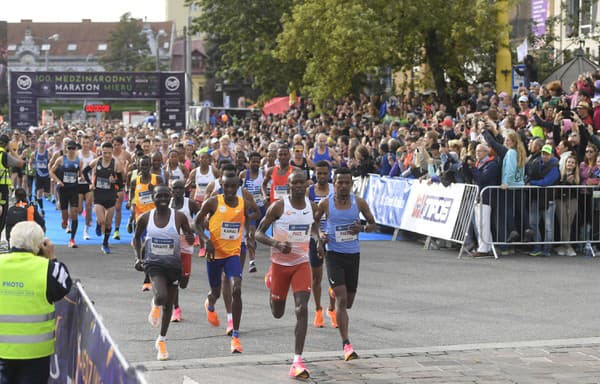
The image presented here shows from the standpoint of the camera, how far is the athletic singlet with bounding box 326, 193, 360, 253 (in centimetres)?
1005

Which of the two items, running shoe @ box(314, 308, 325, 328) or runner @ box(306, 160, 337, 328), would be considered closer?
runner @ box(306, 160, 337, 328)

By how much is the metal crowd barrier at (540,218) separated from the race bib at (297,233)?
7685mm

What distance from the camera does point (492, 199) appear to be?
1717cm

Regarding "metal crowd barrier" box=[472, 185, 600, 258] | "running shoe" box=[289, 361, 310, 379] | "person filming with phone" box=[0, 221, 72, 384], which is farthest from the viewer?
"metal crowd barrier" box=[472, 185, 600, 258]

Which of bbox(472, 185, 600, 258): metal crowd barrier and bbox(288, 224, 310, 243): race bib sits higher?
bbox(288, 224, 310, 243): race bib

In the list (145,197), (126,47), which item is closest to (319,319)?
(145,197)

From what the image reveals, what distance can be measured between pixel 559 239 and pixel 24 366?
40.3 ft

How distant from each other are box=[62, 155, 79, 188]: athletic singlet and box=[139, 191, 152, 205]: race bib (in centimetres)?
481

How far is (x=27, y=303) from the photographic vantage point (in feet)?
21.5

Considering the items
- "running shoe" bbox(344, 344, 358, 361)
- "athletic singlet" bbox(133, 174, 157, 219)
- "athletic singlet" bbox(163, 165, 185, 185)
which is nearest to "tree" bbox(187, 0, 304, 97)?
"athletic singlet" bbox(163, 165, 185, 185)

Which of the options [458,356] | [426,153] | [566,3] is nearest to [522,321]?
[458,356]

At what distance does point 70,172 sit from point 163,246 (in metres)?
9.82

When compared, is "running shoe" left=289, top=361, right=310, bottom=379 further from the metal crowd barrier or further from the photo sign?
the photo sign

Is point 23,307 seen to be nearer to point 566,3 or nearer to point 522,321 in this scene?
point 522,321
